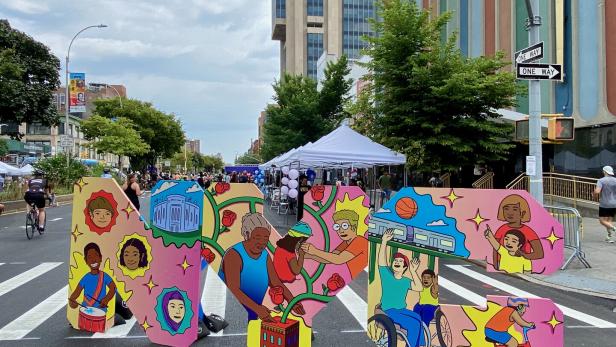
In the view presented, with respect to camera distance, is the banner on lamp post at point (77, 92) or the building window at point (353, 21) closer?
the banner on lamp post at point (77, 92)

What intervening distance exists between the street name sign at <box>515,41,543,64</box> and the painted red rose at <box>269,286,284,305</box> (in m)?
7.88

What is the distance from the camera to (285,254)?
461 centimetres

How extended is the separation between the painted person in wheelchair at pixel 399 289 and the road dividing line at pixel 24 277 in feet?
20.1

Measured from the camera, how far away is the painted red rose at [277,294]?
465cm

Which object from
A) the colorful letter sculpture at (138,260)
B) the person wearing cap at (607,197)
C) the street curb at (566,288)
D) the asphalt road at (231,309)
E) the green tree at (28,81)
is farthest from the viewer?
the green tree at (28,81)

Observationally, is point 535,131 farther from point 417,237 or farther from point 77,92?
point 77,92

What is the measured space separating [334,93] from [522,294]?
26.3 metres

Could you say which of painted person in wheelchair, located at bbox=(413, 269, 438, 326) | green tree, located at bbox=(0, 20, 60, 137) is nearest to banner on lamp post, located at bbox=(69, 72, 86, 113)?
green tree, located at bbox=(0, 20, 60, 137)

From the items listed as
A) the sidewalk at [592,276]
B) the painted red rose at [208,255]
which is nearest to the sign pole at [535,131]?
the sidewalk at [592,276]

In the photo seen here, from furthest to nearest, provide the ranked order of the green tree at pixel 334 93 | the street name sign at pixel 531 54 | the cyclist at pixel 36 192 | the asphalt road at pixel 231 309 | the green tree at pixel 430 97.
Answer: the green tree at pixel 334 93 → the green tree at pixel 430 97 → the cyclist at pixel 36 192 → the street name sign at pixel 531 54 → the asphalt road at pixel 231 309

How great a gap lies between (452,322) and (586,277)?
6.14m

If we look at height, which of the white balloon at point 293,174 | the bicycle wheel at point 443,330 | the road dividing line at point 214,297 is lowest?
the road dividing line at point 214,297

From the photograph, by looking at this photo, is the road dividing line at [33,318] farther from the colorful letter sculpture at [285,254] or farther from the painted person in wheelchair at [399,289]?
the painted person in wheelchair at [399,289]

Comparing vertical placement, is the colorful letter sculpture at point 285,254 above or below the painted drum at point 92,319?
above
